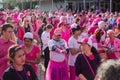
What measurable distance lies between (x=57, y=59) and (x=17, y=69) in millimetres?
3156

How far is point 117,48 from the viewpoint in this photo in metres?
8.69

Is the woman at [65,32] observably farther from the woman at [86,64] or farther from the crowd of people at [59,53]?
the woman at [86,64]

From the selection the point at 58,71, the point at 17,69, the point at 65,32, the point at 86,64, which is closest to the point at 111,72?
the point at 17,69

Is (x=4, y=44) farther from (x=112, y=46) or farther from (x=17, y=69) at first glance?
(x=112, y=46)

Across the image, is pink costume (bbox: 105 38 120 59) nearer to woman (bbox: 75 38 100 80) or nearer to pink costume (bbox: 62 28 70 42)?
pink costume (bbox: 62 28 70 42)

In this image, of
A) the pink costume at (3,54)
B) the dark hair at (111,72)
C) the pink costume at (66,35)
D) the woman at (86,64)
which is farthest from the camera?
the pink costume at (66,35)

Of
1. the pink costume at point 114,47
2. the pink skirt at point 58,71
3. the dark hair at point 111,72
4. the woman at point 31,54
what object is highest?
the dark hair at point 111,72

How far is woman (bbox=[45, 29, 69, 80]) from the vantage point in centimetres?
789

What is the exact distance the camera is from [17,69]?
482 centimetres

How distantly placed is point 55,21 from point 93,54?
11.8m

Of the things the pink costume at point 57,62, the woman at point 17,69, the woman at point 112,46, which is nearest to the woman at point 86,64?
the woman at point 17,69

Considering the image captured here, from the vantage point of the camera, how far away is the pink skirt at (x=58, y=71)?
7.97 metres

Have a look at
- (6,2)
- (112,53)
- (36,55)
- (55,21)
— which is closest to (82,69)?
(36,55)

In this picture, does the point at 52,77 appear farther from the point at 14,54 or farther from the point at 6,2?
the point at 6,2
